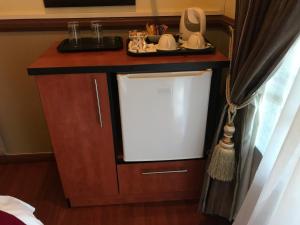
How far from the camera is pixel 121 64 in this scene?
107 cm

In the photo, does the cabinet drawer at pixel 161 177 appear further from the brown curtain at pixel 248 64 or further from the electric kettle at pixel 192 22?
the electric kettle at pixel 192 22

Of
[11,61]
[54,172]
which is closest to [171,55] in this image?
[11,61]

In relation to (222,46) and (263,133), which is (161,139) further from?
(222,46)

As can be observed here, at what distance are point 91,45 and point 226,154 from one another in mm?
874

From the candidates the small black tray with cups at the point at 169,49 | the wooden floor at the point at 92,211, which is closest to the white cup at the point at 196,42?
the small black tray with cups at the point at 169,49

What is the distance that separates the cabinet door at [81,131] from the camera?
3.59ft

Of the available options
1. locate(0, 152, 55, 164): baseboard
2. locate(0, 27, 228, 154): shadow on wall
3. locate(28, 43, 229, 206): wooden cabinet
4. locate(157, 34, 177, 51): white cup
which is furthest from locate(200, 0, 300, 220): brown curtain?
locate(0, 152, 55, 164): baseboard

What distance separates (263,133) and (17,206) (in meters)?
0.95

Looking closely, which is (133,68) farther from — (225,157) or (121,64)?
(225,157)

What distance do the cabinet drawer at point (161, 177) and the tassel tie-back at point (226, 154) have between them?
0.21 metres

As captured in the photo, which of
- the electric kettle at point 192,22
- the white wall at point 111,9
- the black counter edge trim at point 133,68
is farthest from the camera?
the white wall at point 111,9

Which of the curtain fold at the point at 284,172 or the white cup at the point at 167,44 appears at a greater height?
the white cup at the point at 167,44

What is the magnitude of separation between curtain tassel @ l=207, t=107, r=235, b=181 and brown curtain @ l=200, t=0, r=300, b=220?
0.05 m

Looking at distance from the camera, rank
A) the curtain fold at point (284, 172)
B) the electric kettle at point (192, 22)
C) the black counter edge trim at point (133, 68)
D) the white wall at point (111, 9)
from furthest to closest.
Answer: the white wall at point (111, 9) < the electric kettle at point (192, 22) < the black counter edge trim at point (133, 68) < the curtain fold at point (284, 172)
